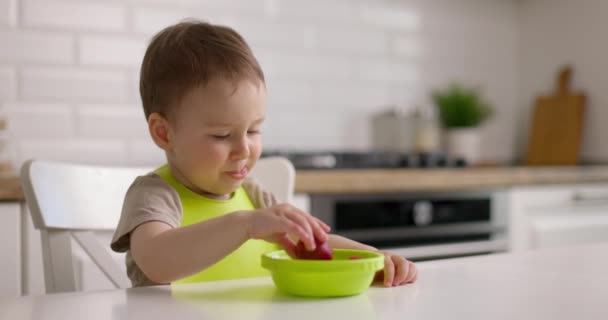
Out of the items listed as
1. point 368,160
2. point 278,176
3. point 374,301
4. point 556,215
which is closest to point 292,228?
point 374,301

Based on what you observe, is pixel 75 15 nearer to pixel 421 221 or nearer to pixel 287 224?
pixel 421 221

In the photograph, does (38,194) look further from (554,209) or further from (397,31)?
(397,31)

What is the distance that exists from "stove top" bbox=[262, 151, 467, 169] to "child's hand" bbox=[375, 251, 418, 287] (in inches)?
62.9

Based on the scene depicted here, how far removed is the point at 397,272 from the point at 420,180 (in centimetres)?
141

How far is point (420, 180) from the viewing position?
7.19 feet

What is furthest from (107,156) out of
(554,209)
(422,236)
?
(554,209)

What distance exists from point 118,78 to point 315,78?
767 mm

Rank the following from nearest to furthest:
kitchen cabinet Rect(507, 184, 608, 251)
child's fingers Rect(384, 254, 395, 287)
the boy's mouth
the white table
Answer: the white table, child's fingers Rect(384, 254, 395, 287), the boy's mouth, kitchen cabinet Rect(507, 184, 608, 251)

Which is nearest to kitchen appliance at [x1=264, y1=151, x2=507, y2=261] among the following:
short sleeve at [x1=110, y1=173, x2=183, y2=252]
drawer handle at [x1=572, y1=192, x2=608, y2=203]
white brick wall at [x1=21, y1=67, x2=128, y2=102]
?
drawer handle at [x1=572, y1=192, x2=608, y2=203]

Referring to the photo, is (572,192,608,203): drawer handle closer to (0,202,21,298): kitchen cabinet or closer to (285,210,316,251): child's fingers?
(0,202,21,298): kitchen cabinet

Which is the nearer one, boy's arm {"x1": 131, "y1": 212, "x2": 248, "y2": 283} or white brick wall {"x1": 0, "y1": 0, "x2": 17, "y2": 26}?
boy's arm {"x1": 131, "y1": 212, "x2": 248, "y2": 283}

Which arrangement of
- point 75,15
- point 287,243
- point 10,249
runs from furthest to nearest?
point 75,15 → point 10,249 → point 287,243

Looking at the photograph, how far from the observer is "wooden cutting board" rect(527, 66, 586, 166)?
3129mm

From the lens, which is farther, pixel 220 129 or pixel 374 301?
pixel 220 129
